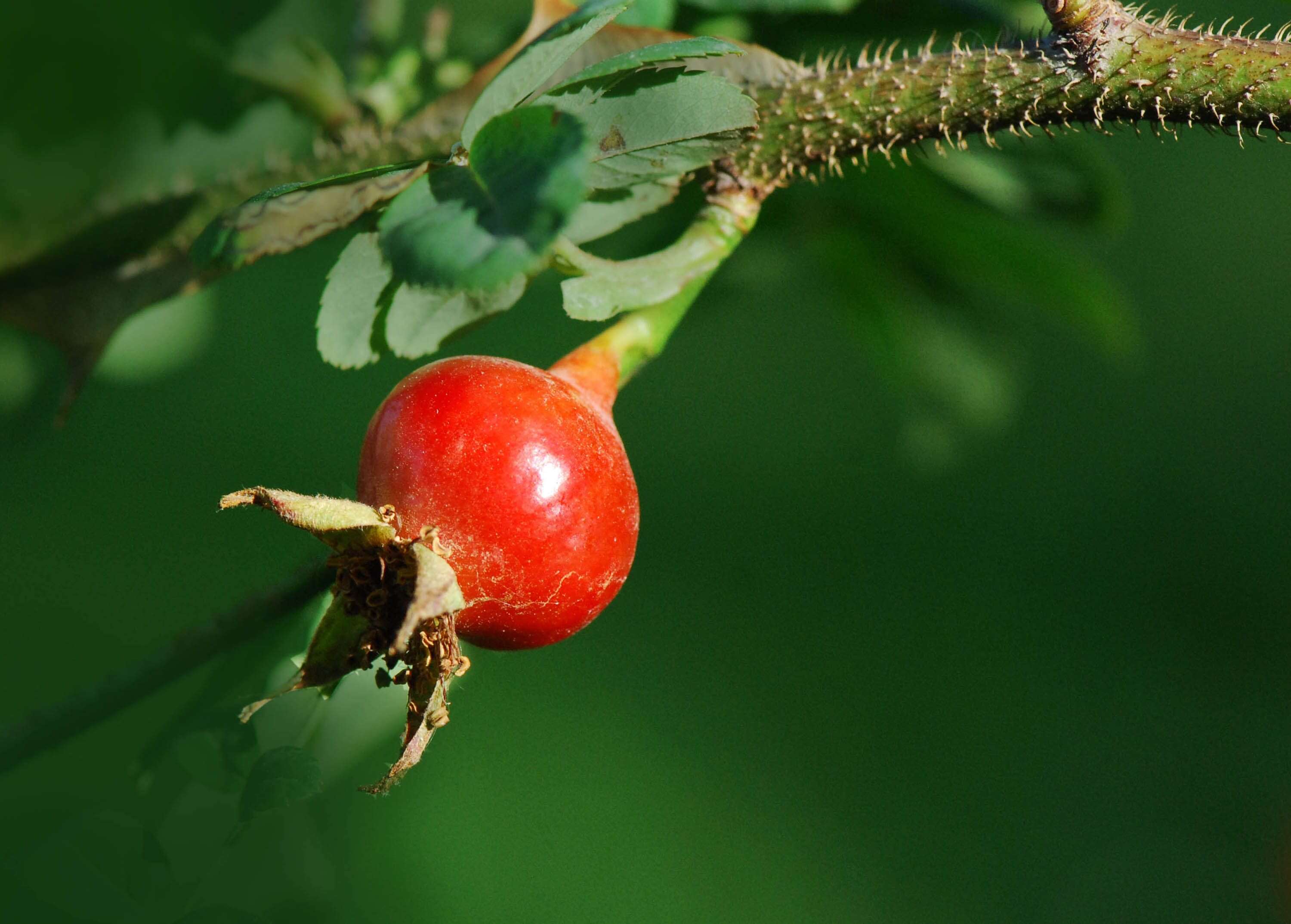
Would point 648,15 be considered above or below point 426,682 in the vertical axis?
above

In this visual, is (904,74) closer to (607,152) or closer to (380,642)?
(607,152)

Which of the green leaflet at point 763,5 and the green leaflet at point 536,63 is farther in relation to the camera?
the green leaflet at point 763,5

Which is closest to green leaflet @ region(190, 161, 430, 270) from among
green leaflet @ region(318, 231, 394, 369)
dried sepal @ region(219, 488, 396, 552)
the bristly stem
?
green leaflet @ region(318, 231, 394, 369)

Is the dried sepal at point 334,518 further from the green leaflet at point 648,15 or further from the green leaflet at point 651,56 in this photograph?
the green leaflet at point 648,15

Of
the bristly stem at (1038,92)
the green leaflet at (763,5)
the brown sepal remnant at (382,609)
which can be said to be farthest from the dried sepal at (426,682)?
the green leaflet at (763,5)

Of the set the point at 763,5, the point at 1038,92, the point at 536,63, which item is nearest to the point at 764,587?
the point at 763,5

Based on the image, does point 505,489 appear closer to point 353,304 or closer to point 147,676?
point 353,304
